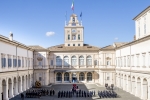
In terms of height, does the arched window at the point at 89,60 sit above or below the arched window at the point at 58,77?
above

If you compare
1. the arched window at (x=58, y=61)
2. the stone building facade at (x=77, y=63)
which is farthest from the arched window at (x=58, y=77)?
the arched window at (x=58, y=61)

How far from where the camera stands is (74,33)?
220ft

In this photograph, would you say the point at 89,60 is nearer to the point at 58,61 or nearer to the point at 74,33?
the point at 58,61

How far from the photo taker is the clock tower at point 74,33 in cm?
6688

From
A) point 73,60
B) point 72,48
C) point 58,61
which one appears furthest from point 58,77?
point 72,48

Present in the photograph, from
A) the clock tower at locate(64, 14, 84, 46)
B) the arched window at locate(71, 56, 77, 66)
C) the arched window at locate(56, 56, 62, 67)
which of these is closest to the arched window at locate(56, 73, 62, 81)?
the arched window at locate(56, 56, 62, 67)

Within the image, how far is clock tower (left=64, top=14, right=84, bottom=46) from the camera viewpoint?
219 ft

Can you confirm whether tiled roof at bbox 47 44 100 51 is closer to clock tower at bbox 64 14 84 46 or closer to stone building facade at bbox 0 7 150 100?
stone building facade at bbox 0 7 150 100

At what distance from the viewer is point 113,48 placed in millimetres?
56281

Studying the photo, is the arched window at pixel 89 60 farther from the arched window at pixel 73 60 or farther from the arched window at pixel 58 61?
the arched window at pixel 58 61

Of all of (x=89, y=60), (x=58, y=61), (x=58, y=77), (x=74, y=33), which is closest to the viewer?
(x=58, y=61)

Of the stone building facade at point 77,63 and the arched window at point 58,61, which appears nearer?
the stone building facade at point 77,63

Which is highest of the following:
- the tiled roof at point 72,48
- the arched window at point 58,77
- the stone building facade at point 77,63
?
the tiled roof at point 72,48

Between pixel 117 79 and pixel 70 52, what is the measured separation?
1507 cm
